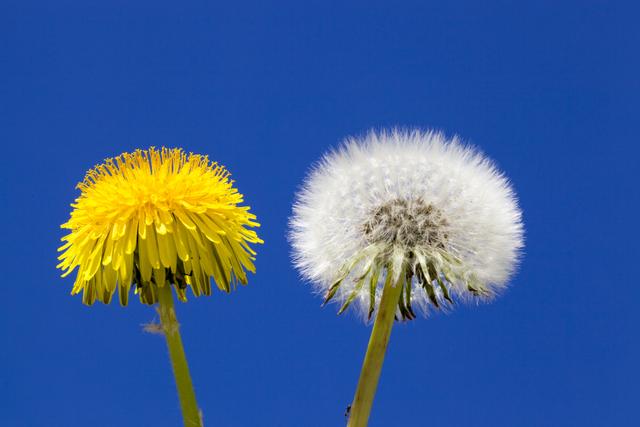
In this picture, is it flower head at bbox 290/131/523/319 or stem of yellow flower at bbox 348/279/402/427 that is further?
flower head at bbox 290/131/523/319

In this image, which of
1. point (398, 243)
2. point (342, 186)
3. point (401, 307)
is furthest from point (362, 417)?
point (342, 186)

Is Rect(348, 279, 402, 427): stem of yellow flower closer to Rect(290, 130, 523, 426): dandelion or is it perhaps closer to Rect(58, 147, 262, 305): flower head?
Rect(290, 130, 523, 426): dandelion

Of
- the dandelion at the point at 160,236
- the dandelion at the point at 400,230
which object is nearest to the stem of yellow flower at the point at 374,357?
the dandelion at the point at 400,230

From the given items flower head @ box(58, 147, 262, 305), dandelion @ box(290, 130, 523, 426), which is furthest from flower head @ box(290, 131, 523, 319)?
flower head @ box(58, 147, 262, 305)

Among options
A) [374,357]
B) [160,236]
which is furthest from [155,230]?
[374,357]

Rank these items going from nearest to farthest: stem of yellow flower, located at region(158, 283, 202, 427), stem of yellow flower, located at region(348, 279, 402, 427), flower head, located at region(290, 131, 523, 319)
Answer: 1. stem of yellow flower, located at region(158, 283, 202, 427)
2. stem of yellow flower, located at region(348, 279, 402, 427)
3. flower head, located at region(290, 131, 523, 319)

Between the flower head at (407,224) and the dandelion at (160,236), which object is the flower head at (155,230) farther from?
the flower head at (407,224)

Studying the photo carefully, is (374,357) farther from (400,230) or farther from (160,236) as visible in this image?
(160,236)
